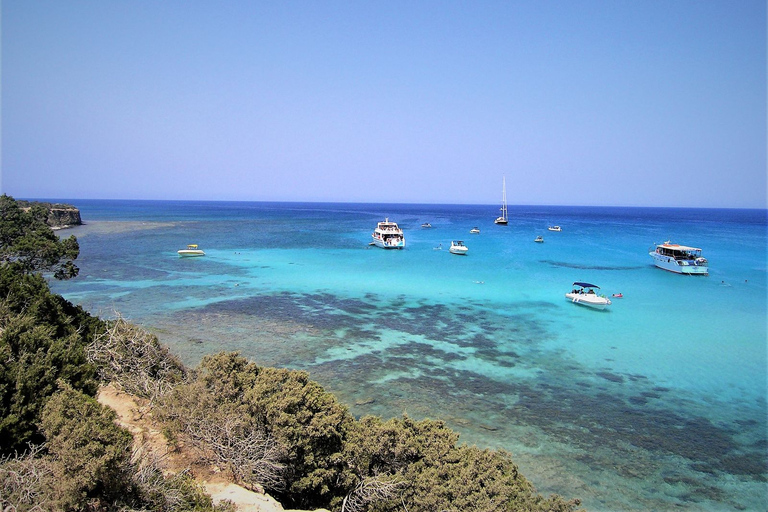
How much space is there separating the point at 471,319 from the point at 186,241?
46323mm

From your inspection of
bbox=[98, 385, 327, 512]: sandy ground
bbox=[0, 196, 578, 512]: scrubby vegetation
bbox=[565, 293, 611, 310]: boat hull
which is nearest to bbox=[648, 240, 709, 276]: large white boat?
bbox=[565, 293, 611, 310]: boat hull

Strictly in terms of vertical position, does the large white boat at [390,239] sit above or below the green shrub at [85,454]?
above

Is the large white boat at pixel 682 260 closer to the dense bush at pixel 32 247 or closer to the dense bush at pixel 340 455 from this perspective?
the dense bush at pixel 340 455

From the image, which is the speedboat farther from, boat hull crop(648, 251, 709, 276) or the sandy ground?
the sandy ground

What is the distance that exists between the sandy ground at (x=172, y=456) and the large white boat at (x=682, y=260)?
1687 inches

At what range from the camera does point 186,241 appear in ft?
192

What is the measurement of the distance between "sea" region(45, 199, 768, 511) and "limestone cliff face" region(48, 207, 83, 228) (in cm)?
2906

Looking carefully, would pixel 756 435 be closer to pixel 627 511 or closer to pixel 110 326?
pixel 627 511

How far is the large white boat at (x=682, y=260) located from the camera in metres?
39.3

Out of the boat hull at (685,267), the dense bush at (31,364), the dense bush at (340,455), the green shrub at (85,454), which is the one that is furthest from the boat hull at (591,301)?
the green shrub at (85,454)

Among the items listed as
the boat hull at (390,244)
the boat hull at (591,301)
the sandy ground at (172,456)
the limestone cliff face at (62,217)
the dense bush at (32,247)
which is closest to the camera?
the sandy ground at (172,456)

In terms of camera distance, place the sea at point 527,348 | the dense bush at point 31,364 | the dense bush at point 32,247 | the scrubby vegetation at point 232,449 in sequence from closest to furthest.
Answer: the scrubby vegetation at point 232,449, the dense bush at point 31,364, the sea at point 527,348, the dense bush at point 32,247

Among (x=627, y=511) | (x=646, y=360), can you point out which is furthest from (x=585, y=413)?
(x=646, y=360)

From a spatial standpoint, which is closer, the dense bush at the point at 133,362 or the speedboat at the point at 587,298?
the dense bush at the point at 133,362
